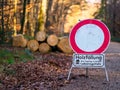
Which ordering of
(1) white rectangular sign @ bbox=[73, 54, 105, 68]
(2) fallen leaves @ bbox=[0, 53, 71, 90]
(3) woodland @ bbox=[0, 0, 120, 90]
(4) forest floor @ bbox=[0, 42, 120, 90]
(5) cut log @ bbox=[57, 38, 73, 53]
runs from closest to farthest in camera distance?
(4) forest floor @ bbox=[0, 42, 120, 90] → (2) fallen leaves @ bbox=[0, 53, 71, 90] → (3) woodland @ bbox=[0, 0, 120, 90] → (1) white rectangular sign @ bbox=[73, 54, 105, 68] → (5) cut log @ bbox=[57, 38, 73, 53]

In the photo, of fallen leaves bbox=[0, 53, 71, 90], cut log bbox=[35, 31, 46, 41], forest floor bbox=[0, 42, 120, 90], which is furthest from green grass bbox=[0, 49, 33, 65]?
cut log bbox=[35, 31, 46, 41]

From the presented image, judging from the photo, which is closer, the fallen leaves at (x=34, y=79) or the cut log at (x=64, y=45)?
the fallen leaves at (x=34, y=79)

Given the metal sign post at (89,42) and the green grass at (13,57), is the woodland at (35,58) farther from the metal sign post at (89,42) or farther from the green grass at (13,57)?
the metal sign post at (89,42)

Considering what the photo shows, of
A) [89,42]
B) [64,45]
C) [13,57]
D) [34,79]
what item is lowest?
[64,45]

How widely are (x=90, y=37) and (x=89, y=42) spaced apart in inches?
4.9

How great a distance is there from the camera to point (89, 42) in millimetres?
9273

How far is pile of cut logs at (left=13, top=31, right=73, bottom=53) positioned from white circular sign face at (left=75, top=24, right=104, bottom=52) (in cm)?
1029

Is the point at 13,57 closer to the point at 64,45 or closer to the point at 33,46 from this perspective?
the point at 33,46

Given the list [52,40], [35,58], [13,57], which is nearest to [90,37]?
[13,57]

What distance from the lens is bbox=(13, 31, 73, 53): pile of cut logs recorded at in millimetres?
19688

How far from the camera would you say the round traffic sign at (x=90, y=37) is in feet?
30.3

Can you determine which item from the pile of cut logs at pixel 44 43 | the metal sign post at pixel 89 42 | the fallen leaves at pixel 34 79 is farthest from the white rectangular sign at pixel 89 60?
the pile of cut logs at pixel 44 43

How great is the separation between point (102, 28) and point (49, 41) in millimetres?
10602

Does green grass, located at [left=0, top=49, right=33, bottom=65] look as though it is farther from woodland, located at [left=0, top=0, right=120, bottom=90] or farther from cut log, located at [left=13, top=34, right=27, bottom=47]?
cut log, located at [left=13, top=34, right=27, bottom=47]
